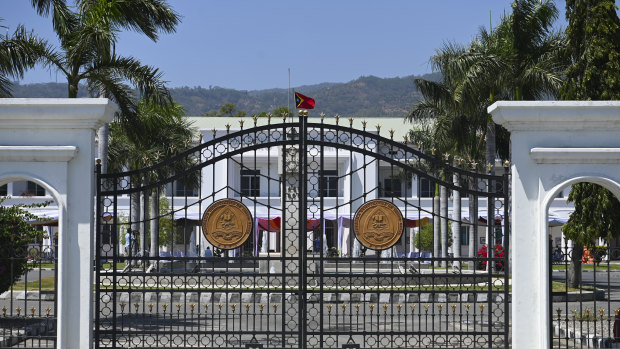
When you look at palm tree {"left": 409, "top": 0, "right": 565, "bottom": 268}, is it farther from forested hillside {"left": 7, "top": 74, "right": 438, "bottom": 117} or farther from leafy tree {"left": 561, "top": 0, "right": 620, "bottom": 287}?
forested hillside {"left": 7, "top": 74, "right": 438, "bottom": 117}

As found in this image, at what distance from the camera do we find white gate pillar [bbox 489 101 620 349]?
29.4ft

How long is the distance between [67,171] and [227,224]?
6.62ft

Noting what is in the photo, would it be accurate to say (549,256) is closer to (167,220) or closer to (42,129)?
(42,129)

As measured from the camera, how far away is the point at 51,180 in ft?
29.8

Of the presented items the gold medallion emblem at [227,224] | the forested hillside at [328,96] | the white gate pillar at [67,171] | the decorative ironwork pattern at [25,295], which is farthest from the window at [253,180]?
the forested hillside at [328,96]

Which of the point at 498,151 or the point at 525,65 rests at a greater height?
the point at 525,65

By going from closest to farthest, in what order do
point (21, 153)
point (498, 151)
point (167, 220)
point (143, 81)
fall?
1. point (21, 153)
2. point (143, 81)
3. point (498, 151)
4. point (167, 220)

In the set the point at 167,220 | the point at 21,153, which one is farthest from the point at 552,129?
the point at 167,220

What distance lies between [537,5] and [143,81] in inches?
443

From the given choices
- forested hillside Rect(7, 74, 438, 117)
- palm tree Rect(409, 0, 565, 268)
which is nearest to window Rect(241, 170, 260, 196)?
palm tree Rect(409, 0, 565, 268)

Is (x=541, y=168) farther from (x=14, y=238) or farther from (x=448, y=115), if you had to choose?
(x=448, y=115)

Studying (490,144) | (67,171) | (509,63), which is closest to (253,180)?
(490,144)

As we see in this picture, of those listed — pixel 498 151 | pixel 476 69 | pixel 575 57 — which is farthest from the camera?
pixel 498 151

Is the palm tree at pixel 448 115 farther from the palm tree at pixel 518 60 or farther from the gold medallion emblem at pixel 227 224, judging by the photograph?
the gold medallion emblem at pixel 227 224
